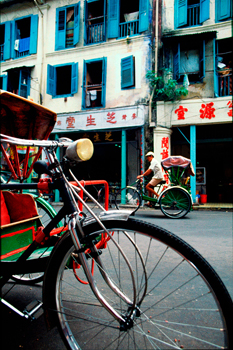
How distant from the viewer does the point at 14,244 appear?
1.73 meters

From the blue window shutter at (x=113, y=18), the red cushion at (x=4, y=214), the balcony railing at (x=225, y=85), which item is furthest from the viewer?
the blue window shutter at (x=113, y=18)

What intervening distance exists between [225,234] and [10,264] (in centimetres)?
401

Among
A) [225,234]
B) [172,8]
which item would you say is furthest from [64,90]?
[225,234]

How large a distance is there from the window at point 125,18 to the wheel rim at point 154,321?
11.7 metres

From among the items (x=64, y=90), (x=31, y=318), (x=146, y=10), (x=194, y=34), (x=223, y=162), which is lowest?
(x=31, y=318)

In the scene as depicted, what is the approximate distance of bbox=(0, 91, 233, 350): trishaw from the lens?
48.1 inches

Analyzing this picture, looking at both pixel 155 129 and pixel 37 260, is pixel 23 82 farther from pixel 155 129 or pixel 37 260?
pixel 37 260

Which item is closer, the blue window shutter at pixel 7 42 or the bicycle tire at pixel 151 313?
the bicycle tire at pixel 151 313

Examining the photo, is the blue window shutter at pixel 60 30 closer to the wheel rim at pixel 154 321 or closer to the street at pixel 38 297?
the street at pixel 38 297

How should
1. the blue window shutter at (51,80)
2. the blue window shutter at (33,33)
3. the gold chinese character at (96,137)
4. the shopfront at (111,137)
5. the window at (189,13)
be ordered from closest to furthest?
the window at (189,13) → the shopfront at (111,137) → the blue window shutter at (51,80) → the gold chinese character at (96,137) → the blue window shutter at (33,33)

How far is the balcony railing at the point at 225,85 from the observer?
10.2 meters

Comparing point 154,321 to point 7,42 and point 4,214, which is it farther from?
point 7,42

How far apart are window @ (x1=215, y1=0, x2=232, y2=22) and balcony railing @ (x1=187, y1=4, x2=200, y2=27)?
770mm

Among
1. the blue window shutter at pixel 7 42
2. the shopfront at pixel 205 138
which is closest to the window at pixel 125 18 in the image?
the shopfront at pixel 205 138
